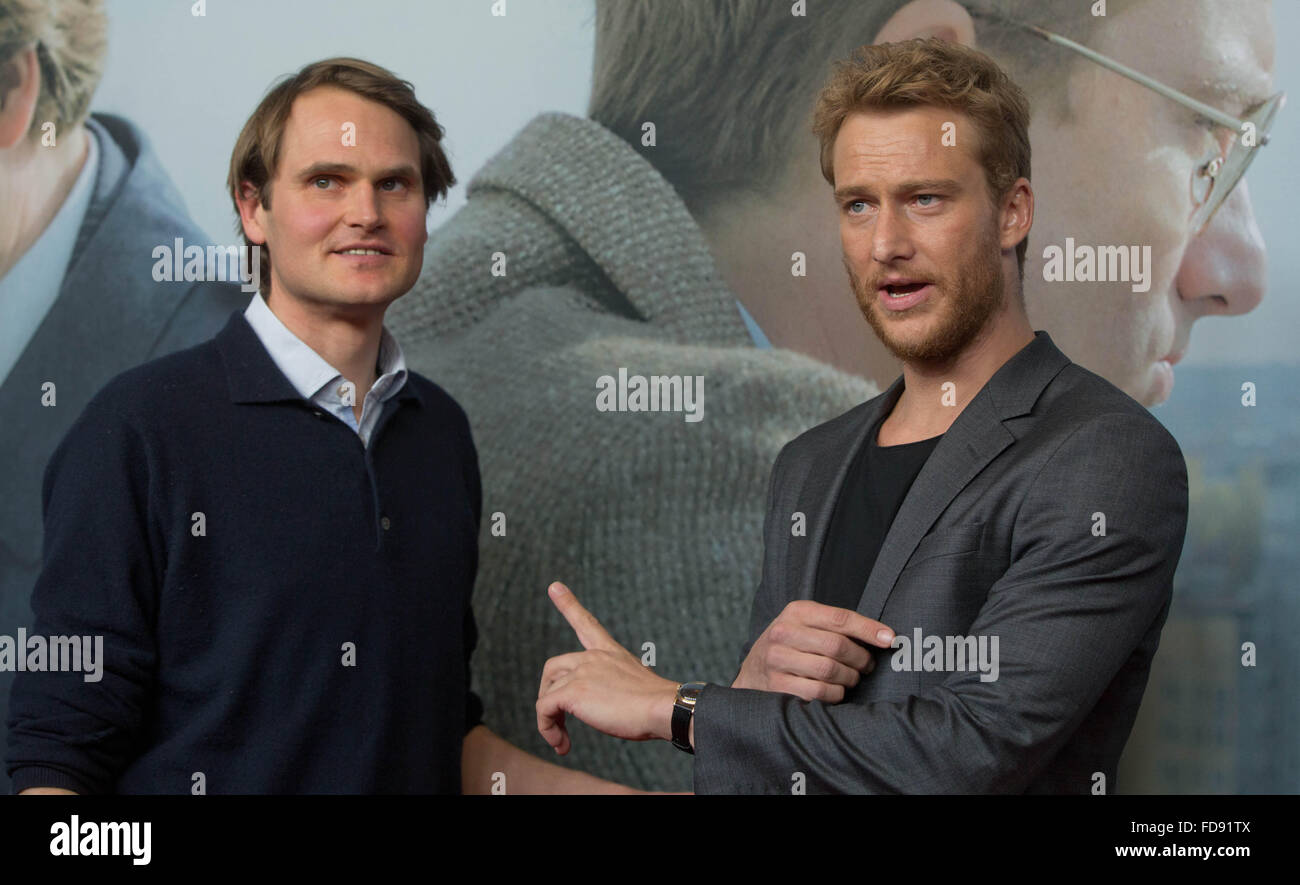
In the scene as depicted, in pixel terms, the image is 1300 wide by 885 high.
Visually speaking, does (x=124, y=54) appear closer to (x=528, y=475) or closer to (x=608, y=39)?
(x=608, y=39)

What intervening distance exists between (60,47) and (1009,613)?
5.87 feet

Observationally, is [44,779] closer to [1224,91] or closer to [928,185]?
[928,185]

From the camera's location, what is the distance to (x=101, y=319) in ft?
6.75

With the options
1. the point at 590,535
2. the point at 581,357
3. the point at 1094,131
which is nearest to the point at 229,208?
the point at 581,357

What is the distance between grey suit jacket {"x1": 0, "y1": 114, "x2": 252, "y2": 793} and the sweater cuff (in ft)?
2.56

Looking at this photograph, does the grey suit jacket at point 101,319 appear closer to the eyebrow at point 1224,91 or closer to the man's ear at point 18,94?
the man's ear at point 18,94

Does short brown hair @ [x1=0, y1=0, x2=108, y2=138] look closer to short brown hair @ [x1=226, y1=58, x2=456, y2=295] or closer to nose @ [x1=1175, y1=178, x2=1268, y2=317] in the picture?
short brown hair @ [x1=226, y1=58, x2=456, y2=295]

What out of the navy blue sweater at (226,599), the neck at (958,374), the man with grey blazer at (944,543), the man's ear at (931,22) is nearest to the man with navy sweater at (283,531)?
the navy blue sweater at (226,599)

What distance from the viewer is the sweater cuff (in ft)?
4.27

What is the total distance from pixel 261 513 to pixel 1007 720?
846 mm

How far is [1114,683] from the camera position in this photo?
1166mm

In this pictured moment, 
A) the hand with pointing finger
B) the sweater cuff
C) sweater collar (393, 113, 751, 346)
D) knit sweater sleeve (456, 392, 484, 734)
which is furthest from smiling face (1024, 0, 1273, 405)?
the sweater cuff

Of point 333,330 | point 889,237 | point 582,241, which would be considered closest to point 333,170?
point 333,330

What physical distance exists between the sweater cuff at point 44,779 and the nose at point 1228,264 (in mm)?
1679
